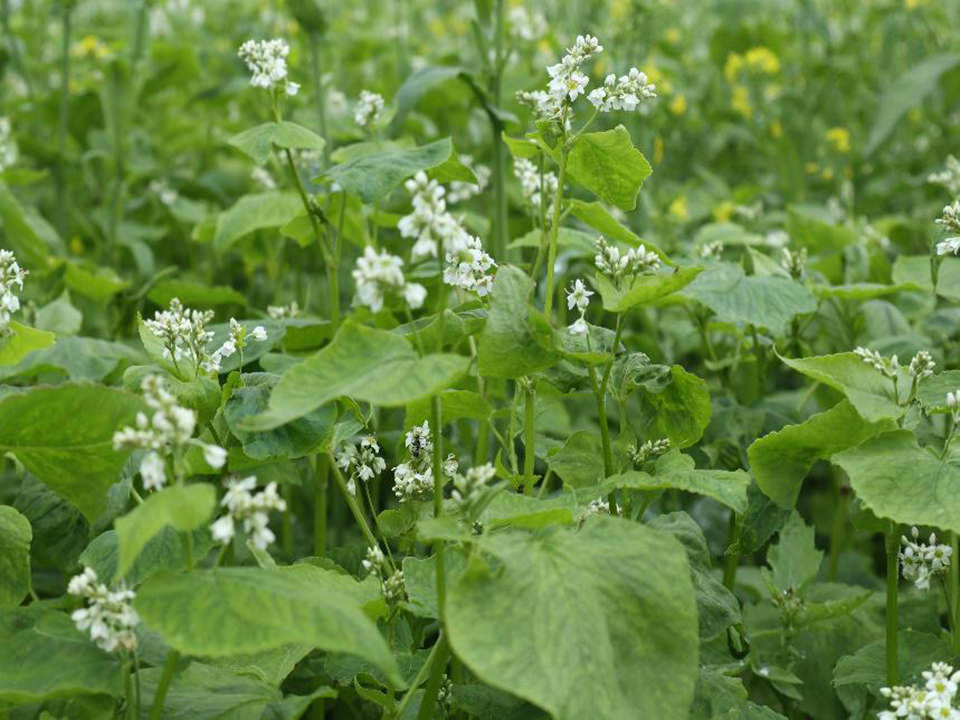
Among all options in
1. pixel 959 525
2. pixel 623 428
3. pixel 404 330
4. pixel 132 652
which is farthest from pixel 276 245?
pixel 959 525

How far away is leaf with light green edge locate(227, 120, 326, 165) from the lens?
1.93 metres

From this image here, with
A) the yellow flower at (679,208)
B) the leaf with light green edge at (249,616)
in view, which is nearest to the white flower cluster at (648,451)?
the leaf with light green edge at (249,616)

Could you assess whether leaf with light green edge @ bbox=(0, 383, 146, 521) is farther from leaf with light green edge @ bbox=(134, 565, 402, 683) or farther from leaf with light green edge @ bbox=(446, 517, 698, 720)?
leaf with light green edge @ bbox=(446, 517, 698, 720)

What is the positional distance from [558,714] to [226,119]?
398cm

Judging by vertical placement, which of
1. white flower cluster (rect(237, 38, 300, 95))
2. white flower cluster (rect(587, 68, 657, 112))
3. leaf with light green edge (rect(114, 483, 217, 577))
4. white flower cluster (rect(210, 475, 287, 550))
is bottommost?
white flower cluster (rect(210, 475, 287, 550))

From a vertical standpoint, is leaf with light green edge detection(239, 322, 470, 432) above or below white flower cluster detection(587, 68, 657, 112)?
below

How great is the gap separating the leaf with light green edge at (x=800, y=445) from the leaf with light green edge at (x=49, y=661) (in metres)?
0.94

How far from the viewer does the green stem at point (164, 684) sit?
143 centimetres

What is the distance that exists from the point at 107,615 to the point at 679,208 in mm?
2726

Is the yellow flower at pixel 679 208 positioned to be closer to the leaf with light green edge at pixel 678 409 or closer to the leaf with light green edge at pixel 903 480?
the leaf with light green edge at pixel 678 409

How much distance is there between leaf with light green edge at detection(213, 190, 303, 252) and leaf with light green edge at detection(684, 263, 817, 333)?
94cm

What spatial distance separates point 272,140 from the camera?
6.35 ft

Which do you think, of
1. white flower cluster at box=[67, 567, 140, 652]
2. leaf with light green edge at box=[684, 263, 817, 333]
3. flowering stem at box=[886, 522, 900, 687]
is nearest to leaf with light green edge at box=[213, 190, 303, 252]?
leaf with light green edge at box=[684, 263, 817, 333]

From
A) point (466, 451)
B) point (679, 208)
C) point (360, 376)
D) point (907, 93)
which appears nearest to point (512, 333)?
point (360, 376)
